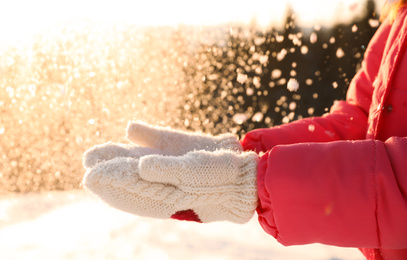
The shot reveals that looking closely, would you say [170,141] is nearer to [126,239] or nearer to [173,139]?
[173,139]

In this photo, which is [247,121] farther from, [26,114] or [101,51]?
[26,114]

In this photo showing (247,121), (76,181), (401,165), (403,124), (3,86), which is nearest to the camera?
(401,165)

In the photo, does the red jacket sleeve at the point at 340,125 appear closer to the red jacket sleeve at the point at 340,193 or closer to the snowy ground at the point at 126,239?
the red jacket sleeve at the point at 340,193

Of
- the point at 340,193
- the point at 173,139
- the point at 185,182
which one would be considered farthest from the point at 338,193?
the point at 173,139

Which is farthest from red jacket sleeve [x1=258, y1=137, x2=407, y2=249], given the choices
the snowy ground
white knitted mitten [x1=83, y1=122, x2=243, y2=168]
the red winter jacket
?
the snowy ground

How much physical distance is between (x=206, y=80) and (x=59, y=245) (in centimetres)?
528

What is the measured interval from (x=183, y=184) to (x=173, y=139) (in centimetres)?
34

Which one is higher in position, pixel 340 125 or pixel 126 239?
pixel 340 125

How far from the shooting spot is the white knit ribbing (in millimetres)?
1222

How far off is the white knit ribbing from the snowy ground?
953 mm

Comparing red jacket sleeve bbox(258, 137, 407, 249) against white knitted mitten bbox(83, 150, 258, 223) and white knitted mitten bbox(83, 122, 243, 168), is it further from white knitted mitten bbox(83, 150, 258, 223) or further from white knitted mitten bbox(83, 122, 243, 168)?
white knitted mitten bbox(83, 122, 243, 168)

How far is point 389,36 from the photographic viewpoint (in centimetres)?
123

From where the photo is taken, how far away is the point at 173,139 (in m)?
1.24

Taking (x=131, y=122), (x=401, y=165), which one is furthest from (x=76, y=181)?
(x=401, y=165)
